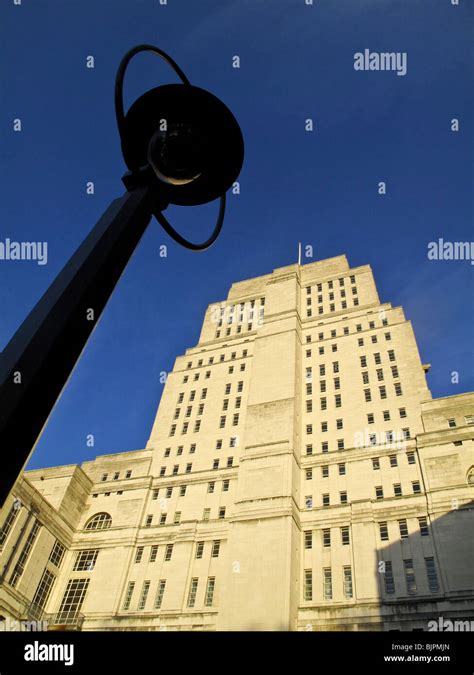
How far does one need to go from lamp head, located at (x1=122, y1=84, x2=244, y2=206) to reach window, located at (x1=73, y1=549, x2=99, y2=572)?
47.9 m

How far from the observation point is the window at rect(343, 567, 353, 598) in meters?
37.9

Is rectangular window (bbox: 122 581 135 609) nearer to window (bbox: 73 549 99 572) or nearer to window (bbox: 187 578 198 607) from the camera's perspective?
window (bbox: 73 549 99 572)

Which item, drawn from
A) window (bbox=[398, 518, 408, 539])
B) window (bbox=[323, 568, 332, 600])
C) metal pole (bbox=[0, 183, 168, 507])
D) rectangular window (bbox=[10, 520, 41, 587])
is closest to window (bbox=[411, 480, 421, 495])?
window (bbox=[398, 518, 408, 539])

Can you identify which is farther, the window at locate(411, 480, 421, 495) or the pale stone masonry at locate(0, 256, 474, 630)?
the window at locate(411, 480, 421, 495)

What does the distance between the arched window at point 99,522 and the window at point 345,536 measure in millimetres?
25203

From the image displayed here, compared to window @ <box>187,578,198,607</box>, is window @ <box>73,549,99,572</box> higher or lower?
higher

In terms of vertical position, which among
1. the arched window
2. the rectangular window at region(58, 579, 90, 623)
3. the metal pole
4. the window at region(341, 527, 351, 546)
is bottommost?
the metal pole

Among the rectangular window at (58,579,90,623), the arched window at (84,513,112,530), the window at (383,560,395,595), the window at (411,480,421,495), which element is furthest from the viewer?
the arched window at (84,513,112,530)

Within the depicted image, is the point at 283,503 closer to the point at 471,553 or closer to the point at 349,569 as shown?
the point at 349,569

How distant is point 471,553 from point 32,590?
37942mm

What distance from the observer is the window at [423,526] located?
129 ft

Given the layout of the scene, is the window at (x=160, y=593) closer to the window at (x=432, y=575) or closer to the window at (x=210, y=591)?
the window at (x=210, y=591)
